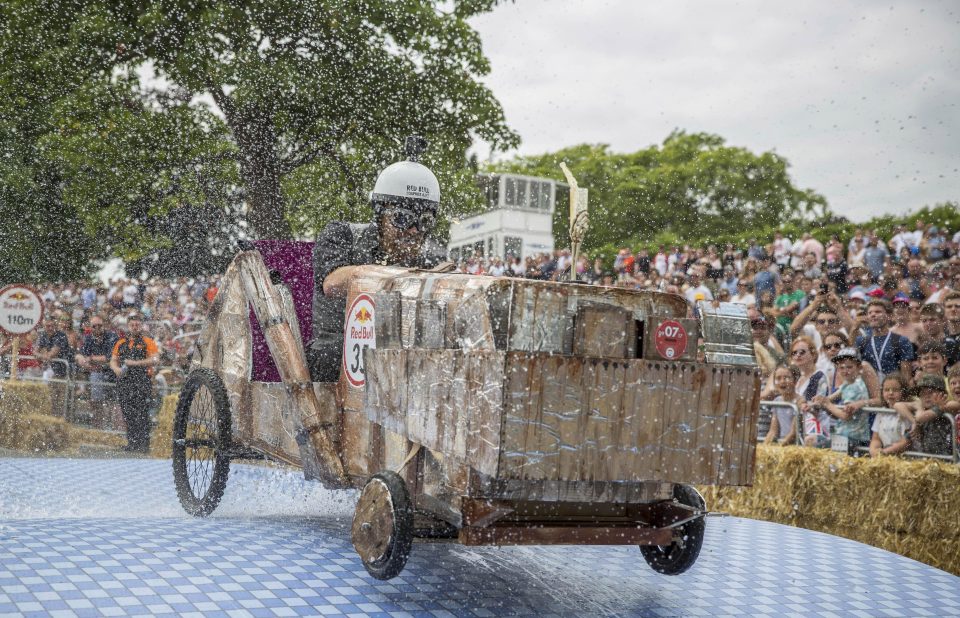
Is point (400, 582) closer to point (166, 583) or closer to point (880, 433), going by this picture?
point (166, 583)

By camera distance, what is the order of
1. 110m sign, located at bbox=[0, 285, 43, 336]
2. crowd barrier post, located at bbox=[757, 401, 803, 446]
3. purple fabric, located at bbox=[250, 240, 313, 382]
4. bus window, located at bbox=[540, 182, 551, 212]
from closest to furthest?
purple fabric, located at bbox=[250, 240, 313, 382]
crowd barrier post, located at bbox=[757, 401, 803, 446]
110m sign, located at bbox=[0, 285, 43, 336]
bus window, located at bbox=[540, 182, 551, 212]

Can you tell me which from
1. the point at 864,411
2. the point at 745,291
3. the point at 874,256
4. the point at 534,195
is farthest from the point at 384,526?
the point at 534,195

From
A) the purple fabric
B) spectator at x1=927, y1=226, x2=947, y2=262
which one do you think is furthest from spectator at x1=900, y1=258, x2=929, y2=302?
the purple fabric

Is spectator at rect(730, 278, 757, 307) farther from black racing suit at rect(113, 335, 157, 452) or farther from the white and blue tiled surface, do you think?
black racing suit at rect(113, 335, 157, 452)

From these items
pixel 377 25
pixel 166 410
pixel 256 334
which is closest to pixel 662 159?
pixel 377 25

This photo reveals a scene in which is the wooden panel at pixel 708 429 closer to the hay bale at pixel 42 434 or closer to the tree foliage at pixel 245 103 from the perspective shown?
the hay bale at pixel 42 434

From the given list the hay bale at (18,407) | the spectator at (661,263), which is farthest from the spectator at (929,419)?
the hay bale at (18,407)

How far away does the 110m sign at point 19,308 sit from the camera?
14.0 metres

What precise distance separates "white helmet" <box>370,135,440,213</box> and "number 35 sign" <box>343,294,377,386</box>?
109 cm

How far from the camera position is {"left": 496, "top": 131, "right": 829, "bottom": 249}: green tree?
51750 millimetres

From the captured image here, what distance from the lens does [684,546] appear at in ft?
13.9

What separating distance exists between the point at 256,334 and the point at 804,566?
355cm

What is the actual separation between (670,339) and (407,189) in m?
2.57

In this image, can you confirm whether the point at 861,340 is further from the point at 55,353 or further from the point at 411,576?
the point at 55,353
